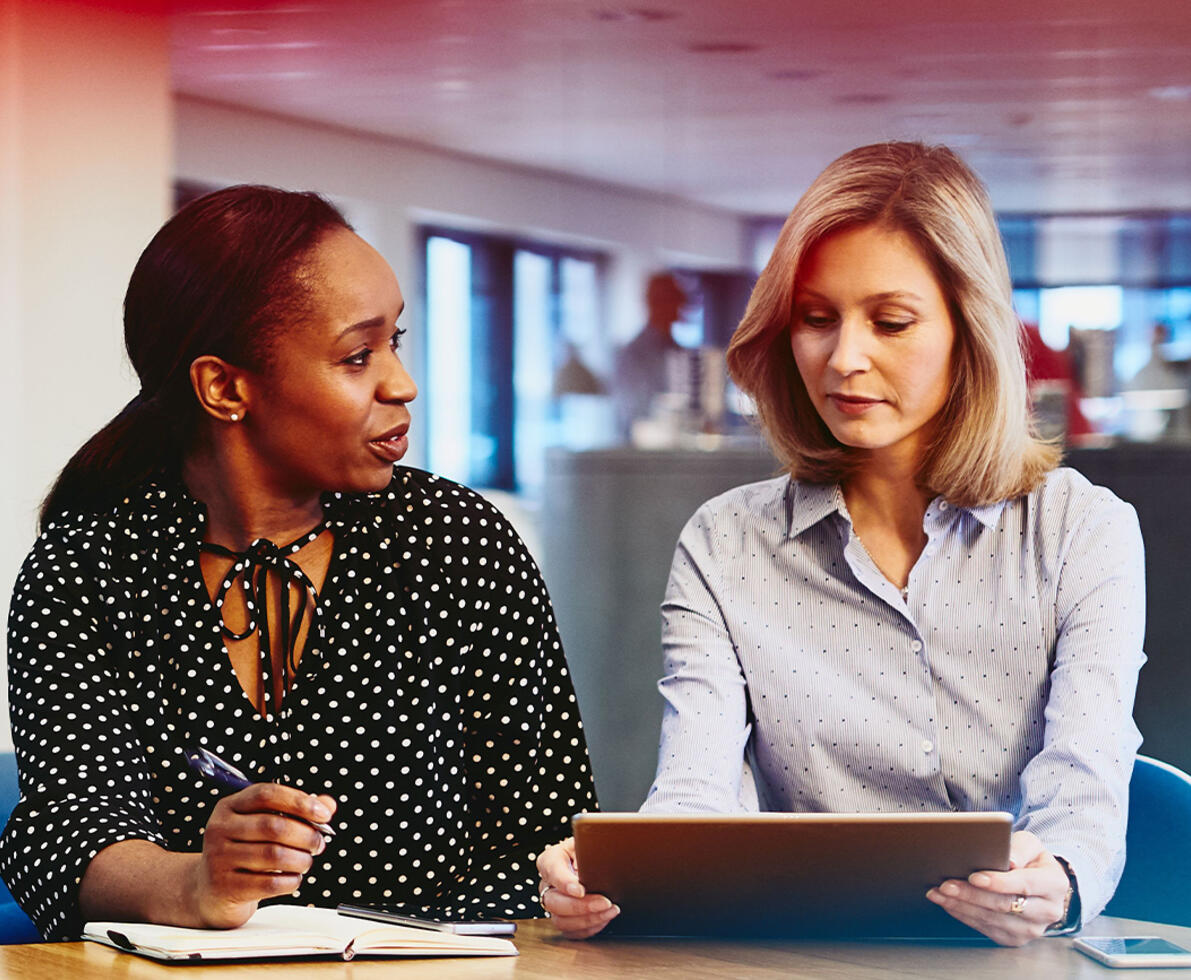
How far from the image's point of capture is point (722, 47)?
27.1ft

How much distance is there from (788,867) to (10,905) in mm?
1031

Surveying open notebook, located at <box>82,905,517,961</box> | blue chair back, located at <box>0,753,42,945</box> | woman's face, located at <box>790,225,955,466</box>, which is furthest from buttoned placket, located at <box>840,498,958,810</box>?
blue chair back, located at <box>0,753,42,945</box>

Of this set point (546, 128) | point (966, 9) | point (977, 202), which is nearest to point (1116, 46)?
point (966, 9)

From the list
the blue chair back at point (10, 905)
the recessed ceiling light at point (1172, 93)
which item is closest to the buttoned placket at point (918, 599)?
the blue chair back at point (10, 905)

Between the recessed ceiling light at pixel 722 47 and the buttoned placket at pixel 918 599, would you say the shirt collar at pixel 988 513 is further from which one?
the recessed ceiling light at pixel 722 47

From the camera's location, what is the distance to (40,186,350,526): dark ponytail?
1630 millimetres

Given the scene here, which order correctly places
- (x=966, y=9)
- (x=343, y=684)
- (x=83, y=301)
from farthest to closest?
(x=966, y=9)
(x=83, y=301)
(x=343, y=684)

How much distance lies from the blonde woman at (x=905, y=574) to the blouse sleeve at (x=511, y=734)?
0.13 meters

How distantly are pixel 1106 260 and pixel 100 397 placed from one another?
13633 mm

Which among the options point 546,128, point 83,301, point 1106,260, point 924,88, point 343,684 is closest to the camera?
point 343,684

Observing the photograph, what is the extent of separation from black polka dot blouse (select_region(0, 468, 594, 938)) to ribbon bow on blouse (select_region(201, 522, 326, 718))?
2cm

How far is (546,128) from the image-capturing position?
11055 mm

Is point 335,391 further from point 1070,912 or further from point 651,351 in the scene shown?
point 651,351

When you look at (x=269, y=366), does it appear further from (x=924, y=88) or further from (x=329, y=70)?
(x=924, y=88)
